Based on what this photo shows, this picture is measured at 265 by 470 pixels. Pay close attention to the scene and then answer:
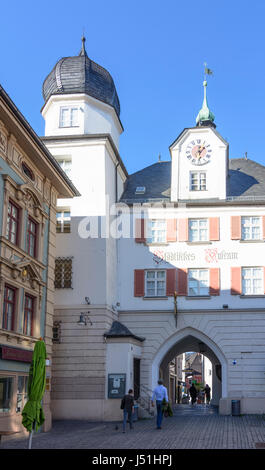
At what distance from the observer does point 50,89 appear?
3238cm

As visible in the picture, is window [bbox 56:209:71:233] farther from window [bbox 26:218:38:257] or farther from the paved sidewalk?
the paved sidewalk

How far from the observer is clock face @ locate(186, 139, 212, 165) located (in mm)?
33112

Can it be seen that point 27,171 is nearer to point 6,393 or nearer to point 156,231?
point 6,393

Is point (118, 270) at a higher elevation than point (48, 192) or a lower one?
lower

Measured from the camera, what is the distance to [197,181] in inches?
1297

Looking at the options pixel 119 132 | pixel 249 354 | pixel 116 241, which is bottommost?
pixel 249 354

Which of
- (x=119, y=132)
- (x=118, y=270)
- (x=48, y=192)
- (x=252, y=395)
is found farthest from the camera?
(x=119, y=132)

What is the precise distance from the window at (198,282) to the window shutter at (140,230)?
283 cm

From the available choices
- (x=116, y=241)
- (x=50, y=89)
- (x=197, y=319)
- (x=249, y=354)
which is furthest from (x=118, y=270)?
(x=50, y=89)

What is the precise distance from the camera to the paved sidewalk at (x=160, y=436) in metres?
16.9

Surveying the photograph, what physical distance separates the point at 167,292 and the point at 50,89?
1154 centimetres

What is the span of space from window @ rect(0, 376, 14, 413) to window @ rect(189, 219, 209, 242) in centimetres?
1398

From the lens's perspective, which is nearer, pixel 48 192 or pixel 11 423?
pixel 11 423

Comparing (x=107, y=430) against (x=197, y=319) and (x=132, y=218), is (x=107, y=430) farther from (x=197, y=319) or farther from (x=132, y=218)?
(x=132, y=218)
